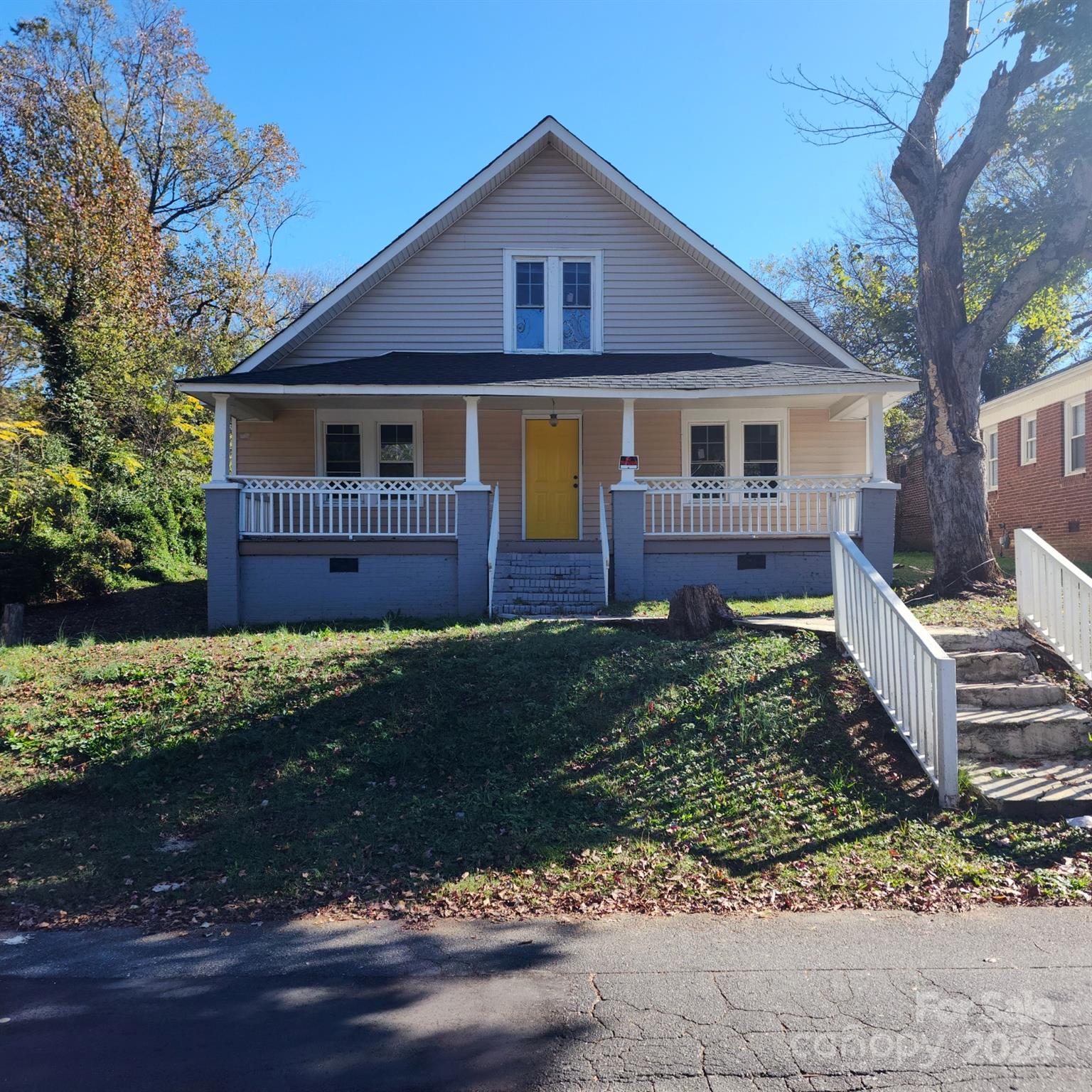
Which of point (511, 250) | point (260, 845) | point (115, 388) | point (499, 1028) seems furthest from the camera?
point (115, 388)

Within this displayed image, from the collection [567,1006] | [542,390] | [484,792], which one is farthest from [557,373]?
[567,1006]

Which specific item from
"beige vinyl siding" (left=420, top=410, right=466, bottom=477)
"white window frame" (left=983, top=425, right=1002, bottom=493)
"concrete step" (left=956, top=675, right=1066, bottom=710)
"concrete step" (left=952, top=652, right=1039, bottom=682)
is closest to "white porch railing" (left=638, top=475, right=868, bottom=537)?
"beige vinyl siding" (left=420, top=410, right=466, bottom=477)

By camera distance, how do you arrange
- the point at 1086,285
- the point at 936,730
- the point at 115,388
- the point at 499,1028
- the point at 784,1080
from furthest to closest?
the point at 1086,285 < the point at 115,388 < the point at 936,730 < the point at 499,1028 < the point at 784,1080

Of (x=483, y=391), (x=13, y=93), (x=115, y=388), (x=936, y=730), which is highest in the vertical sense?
(x=13, y=93)

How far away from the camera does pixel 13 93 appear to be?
75.2ft

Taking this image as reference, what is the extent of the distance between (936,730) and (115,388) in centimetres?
2070

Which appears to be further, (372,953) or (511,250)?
(511,250)

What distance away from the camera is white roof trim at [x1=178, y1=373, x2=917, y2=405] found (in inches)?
501

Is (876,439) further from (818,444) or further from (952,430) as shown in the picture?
(818,444)

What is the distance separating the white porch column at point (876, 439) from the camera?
13.2 m

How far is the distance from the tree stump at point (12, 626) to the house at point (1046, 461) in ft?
60.8

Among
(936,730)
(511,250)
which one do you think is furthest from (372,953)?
(511,250)

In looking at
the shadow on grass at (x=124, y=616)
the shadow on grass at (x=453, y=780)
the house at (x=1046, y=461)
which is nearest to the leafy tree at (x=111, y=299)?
the shadow on grass at (x=124, y=616)

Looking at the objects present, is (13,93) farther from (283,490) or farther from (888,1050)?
(888,1050)
